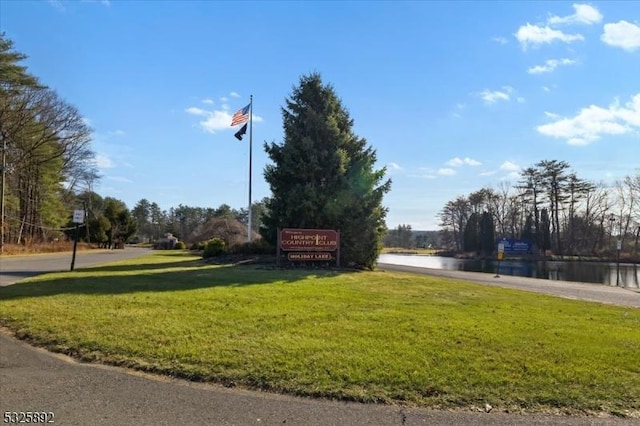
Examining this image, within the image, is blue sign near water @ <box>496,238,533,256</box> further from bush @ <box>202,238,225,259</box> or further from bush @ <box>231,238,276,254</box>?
bush @ <box>231,238,276,254</box>

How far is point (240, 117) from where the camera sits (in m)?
26.6

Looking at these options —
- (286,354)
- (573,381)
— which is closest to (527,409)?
(573,381)

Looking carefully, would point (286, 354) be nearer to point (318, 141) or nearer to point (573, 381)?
point (573, 381)

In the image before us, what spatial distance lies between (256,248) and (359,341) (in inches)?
686

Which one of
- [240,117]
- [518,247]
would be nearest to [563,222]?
[518,247]

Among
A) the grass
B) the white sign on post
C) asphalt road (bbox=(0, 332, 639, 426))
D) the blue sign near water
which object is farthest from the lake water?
asphalt road (bbox=(0, 332, 639, 426))

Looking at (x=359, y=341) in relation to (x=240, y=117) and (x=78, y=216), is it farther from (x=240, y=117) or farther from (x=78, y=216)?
(x=240, y=117)

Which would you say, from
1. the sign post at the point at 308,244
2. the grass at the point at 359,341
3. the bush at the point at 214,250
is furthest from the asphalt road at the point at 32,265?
the sign post at the point at 308,244

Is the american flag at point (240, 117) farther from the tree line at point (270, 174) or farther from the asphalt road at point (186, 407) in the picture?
the asphalt road at point (186, 407)

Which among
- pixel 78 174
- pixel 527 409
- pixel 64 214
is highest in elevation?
pixel 78 174

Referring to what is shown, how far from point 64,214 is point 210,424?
56.8 meters

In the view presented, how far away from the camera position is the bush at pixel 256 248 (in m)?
22.7

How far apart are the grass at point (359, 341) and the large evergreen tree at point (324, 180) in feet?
30.9

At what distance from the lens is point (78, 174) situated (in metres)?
57.0
